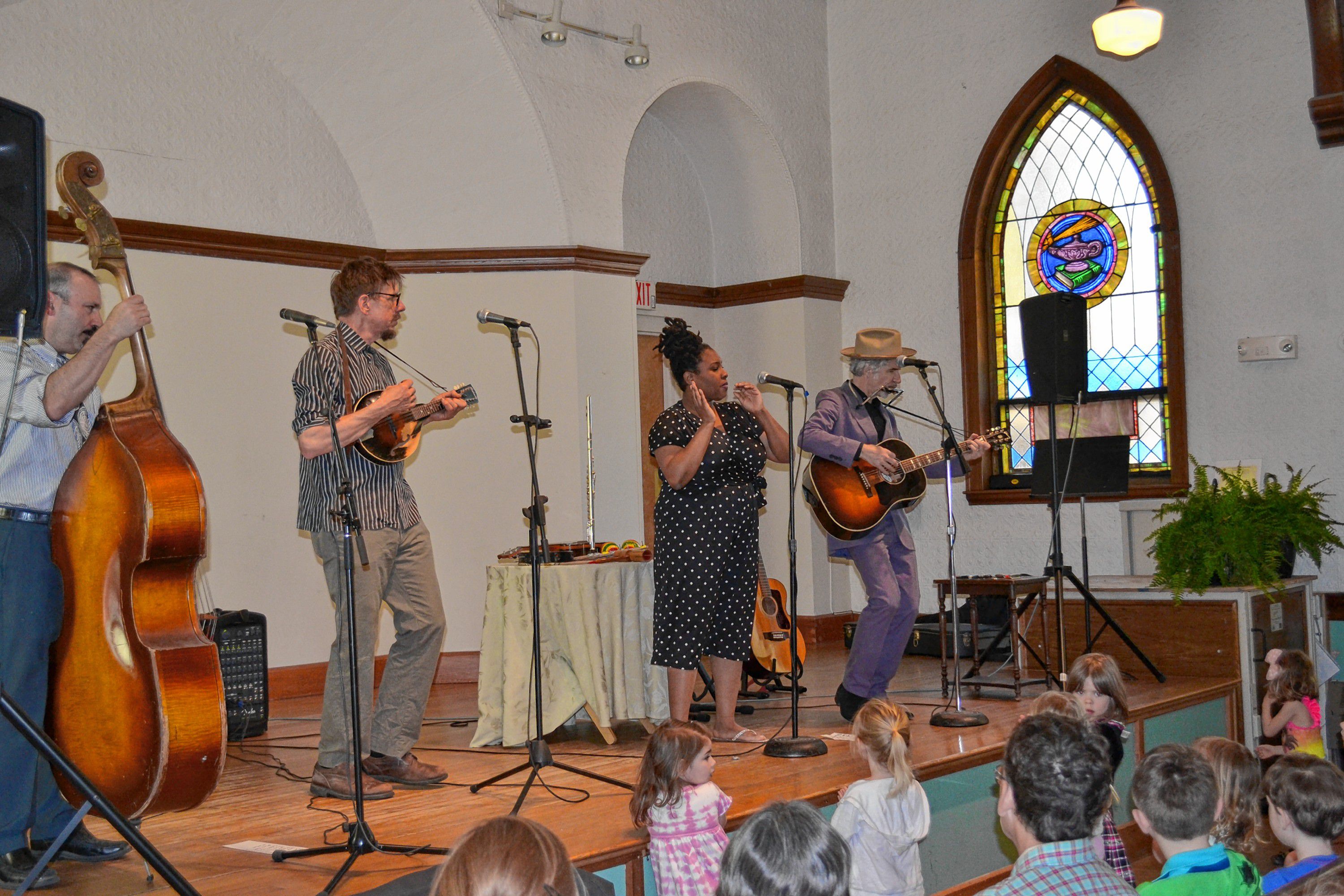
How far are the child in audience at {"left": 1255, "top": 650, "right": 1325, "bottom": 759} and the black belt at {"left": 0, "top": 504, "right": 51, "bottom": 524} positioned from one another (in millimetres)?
4577

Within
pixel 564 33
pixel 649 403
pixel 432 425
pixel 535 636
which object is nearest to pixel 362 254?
pixel 432 425

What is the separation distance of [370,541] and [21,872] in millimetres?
1346

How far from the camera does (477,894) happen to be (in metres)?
1.57

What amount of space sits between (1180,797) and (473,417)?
196 inches

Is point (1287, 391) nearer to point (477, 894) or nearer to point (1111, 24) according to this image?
point (1111, 24)

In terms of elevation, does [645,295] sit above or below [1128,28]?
below

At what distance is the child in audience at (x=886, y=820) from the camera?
3.20 meters

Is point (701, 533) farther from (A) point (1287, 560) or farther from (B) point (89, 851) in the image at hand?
(A) point (1287, 560)

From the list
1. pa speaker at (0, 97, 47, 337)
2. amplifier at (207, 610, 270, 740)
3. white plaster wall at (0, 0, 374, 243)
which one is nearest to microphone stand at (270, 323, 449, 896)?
pa speaker at (0, 97, 47, 337)

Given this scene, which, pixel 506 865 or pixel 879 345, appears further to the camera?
pixel 879 345

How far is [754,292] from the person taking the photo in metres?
8.66

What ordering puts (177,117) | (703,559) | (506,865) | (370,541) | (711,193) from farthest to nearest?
(711,193)
(177,117)
(703,559)
(370,541)
(506,865)

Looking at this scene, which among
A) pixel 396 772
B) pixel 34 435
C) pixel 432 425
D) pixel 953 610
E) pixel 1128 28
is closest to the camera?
pixel 34 435

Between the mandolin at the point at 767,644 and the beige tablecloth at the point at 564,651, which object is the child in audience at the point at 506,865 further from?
the mandolin at the point at 767,644
